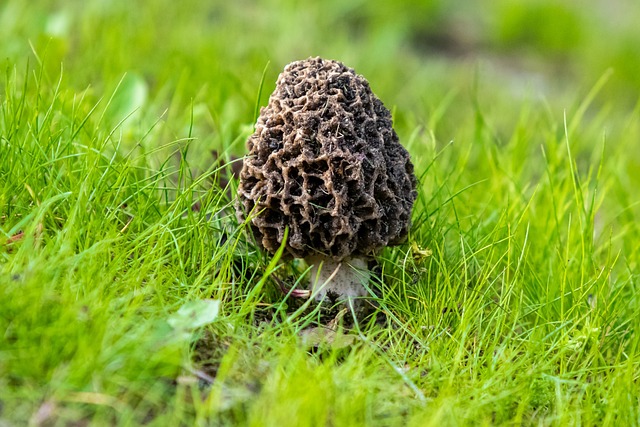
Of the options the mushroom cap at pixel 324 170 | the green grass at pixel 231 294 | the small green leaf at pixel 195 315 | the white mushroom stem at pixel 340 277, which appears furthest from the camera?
the white mushroom stem at pixel 340 277

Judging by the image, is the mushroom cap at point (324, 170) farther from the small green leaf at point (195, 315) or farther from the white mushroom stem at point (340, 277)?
the small green leaf at point (195, 315)

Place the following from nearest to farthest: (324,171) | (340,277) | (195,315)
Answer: (195,315), (324,171), (340,277)

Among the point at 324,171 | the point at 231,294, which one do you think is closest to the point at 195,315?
the point at 231,294

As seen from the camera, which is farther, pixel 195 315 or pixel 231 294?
pixel 231 294

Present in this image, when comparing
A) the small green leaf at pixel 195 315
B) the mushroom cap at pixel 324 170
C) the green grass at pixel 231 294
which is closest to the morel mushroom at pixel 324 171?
the mushroom cap at pixel 324 170

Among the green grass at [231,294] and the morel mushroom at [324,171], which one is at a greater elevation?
the morel mushroom at [324,171]

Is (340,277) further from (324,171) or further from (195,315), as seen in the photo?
(195,315)

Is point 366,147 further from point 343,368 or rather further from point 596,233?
point 596,233

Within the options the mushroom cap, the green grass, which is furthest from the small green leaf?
the mushroom cap

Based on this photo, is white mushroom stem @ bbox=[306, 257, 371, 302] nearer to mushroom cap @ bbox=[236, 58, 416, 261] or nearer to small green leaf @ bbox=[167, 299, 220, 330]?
mushroom cap @ bbox=[236, 58, 416, 261]
